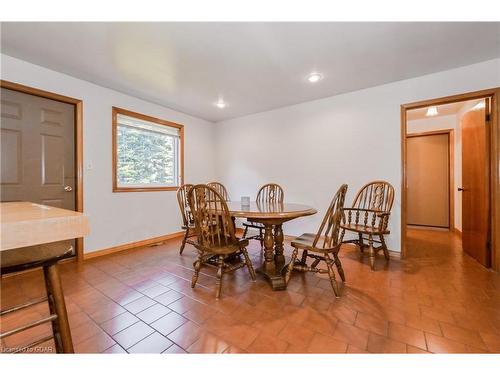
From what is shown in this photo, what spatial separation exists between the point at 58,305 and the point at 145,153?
2887 millimetres

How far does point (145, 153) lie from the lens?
3.33 meters

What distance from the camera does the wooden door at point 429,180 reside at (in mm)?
4113

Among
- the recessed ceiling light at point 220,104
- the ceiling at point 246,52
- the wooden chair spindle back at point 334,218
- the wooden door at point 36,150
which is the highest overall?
the recessed ceiling light at point 220,104

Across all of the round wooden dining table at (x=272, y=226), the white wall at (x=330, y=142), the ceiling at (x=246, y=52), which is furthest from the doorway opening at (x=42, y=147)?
the white wall at (x=330, y=142)

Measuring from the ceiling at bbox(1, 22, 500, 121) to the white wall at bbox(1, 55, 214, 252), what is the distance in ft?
0.43

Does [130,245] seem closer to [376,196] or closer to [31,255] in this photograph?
[31,255]

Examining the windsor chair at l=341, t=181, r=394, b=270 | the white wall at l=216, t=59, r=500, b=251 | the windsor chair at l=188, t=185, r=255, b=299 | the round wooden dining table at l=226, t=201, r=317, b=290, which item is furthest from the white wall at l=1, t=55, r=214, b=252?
the windsor chair at l=341, t=181, r=394, b=270

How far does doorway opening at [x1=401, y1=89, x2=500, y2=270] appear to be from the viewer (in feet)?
7.49

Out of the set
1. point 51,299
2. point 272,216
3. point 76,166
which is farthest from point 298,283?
point 76,166

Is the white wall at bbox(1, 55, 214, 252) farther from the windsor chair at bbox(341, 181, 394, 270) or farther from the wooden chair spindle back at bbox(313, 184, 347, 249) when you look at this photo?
the windsor chair at bbox(341, 181, 394, 270)

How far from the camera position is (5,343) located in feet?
3.94

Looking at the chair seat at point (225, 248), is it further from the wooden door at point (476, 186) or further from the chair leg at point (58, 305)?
the wooden door at point (476, 186)

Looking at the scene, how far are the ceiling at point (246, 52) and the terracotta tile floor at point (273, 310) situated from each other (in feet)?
6.99

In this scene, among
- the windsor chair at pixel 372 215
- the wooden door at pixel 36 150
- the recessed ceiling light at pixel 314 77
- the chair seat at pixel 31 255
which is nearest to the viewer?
the chair seat at pixel 31 255
